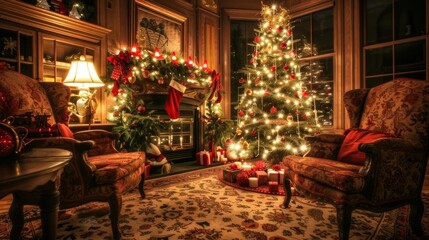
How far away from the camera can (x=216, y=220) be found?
2062mm

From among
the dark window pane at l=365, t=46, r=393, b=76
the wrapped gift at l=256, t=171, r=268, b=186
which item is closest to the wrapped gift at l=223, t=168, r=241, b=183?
the wrapped gift at l=256, t=171, r=268, b=186

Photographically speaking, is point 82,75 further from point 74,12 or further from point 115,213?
point 115,213

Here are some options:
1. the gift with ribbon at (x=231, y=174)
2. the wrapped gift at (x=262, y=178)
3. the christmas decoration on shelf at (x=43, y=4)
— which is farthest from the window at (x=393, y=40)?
the christmas decoration on shelf at (x=43, y=4)

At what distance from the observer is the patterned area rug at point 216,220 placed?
1.81 metres

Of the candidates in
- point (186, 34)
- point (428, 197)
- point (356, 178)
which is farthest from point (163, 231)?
point (186, 34)

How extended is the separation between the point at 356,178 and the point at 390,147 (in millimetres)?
312

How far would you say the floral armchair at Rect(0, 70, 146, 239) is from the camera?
1.60 metres

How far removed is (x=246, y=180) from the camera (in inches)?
119

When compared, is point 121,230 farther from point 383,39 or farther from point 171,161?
point 383,39

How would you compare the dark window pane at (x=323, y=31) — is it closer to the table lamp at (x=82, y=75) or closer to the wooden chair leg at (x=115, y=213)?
the table lamp at (x=82, y=75)

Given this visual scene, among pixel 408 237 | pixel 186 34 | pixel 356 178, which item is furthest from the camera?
pixel 186 34

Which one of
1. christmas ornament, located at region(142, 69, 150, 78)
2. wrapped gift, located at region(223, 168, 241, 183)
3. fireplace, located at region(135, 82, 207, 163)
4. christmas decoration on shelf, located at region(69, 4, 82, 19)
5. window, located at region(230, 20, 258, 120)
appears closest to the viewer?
wrapped gift, located at region(223, 168, 241, 183)

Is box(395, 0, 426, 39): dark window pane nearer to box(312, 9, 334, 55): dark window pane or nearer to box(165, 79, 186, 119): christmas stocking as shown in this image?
box(312, 9, 334, 55): dark window pane

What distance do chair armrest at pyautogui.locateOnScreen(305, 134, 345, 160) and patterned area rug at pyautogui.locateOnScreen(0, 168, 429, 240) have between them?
46 cm
